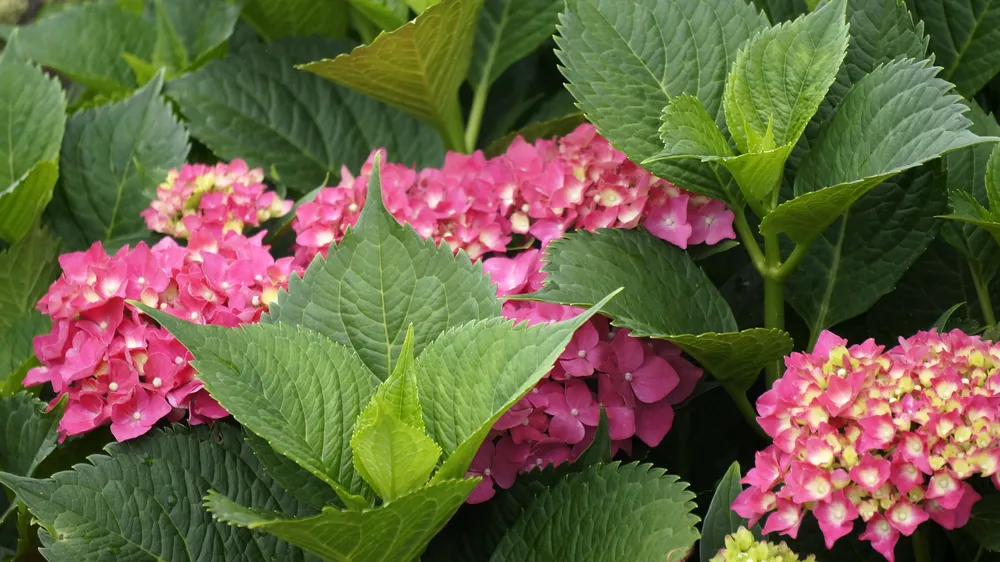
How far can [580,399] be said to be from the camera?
2.76 feet

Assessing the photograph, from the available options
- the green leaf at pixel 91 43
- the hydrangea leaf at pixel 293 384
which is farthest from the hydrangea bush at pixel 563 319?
the green leaf at pixel 91 43

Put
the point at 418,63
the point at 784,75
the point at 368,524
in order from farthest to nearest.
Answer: the point at 418,63 → the point at 784,75 → the point at 368,524

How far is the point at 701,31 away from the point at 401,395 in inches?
17.5

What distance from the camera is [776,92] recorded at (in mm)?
869

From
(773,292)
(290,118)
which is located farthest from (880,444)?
(290,118)

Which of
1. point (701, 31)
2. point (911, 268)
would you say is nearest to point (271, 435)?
point (701, 31)

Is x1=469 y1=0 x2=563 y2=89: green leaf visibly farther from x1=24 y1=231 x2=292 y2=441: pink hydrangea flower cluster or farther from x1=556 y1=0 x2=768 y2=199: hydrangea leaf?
x1=24 y1=231 x2=292 y2=441: pink hydrangea flower cluster

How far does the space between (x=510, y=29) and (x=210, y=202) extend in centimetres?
42

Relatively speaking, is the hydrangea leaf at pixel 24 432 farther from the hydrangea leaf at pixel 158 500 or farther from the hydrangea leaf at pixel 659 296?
the hydrangea leaf at pixel 659 296

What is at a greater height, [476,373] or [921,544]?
[476,373]

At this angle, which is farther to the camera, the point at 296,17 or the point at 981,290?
the point at 296,17

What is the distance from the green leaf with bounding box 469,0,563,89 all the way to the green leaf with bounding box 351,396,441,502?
64 centimetres

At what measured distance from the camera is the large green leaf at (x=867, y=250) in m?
0.91

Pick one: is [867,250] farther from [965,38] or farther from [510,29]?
[510,29]
